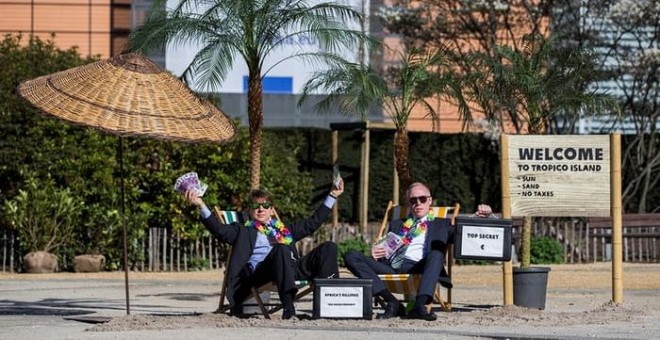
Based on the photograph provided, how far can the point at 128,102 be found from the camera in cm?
1238

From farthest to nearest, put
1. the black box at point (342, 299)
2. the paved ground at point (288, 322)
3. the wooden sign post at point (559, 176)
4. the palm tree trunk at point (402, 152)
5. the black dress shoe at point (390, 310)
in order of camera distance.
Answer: the palm tree trunk at point (402, 152) < the wooden sign post at point (559, 176) < the black dress shoe at point (390, 310) < the black box at point (342, 299) < the paved ground at point (288, 322)

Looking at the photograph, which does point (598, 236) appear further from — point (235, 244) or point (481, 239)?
point (235, 244)

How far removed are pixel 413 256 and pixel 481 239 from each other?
0.61m

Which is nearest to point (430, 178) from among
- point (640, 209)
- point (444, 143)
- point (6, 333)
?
point (444, 143)

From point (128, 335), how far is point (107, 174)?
37.3 ft

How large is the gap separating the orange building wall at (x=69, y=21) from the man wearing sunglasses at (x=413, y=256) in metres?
21.1

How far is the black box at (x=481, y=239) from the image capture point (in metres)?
12.6

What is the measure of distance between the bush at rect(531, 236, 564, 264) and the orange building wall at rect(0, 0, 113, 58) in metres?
13.1

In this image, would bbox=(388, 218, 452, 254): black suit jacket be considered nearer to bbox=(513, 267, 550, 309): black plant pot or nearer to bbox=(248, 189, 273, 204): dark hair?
bbox=(513, 267, 550, 309): black plant pot

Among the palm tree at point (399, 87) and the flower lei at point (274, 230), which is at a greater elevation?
the palm tree at point (399, 87)

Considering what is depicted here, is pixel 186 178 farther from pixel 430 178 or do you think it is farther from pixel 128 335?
pixel 430 178

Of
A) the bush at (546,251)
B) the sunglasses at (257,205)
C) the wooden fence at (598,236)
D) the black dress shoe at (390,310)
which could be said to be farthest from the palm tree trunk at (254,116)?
the wooden fence at (598,236)

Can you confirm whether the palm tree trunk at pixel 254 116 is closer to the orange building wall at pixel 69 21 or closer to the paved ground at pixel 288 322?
the paved ground at pixel 288 322

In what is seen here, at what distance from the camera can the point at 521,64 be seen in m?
16.3
